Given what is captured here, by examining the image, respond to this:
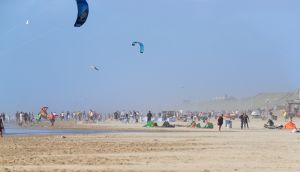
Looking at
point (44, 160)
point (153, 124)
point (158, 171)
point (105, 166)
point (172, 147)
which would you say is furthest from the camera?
point (153, 124)

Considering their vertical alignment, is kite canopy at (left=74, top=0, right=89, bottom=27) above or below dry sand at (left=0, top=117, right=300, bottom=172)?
above

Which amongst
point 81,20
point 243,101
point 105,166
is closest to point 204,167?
point 105,166

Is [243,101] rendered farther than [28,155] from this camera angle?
Yes

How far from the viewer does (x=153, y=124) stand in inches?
1708

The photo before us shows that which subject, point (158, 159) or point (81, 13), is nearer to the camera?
point (158, 159)

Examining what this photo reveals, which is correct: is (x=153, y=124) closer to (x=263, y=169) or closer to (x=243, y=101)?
(x=263, y=169)

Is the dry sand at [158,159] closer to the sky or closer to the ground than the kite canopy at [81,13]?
closer to the ground

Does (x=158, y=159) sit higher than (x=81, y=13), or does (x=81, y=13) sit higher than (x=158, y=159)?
(x=81, y=13)

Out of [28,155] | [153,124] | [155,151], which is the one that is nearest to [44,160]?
[28,155]

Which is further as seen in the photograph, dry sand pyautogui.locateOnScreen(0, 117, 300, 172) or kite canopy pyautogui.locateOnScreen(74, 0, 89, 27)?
kite canopy pyautogui.locateOnScreen(74, 0, 89, 27)

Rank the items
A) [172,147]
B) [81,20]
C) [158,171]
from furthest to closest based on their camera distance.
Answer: [81,20], [172,147], [158,171]

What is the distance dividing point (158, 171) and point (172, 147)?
692cm

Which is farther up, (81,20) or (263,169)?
(81,20)

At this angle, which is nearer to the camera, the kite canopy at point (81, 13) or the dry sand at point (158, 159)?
the dry sand at point (158, 159)
